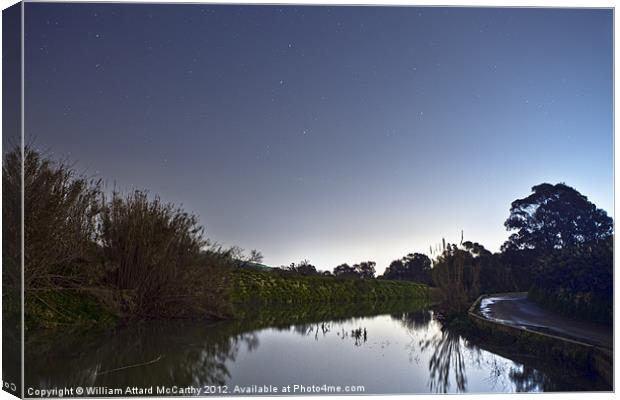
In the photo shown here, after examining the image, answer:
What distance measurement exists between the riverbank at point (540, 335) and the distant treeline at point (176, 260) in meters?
0.23

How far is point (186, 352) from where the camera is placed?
294 inches

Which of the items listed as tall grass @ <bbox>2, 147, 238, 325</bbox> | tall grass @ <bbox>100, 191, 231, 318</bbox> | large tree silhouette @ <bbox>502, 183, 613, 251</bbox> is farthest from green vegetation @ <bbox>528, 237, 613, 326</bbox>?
tall grass @ <bbox>100, 191, 231, 318</bbox>

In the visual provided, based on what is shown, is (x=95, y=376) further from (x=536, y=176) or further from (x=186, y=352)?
(x=536, y=176)


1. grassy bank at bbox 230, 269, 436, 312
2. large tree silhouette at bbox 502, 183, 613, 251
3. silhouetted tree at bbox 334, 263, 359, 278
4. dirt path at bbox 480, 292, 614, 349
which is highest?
large tree silhouette at bbox 502, 183, 613, 251

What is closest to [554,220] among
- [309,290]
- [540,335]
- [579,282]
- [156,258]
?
[579,282]

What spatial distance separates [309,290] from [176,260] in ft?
10.4

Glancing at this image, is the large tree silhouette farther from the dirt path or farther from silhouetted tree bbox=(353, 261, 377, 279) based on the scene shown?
silhouetted tree bbox=(353, 261, 377, 279)

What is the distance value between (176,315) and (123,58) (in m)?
4.34

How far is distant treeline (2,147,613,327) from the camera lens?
22.9ft

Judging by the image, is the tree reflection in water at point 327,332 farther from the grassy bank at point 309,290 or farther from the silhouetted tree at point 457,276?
the silhouetted tree at point 457,276

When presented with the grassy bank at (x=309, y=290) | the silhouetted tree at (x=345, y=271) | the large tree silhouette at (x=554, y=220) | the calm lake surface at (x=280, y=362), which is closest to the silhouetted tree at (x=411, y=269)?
the grassy bank at (x=309, y=290)

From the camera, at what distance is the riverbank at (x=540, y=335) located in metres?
6.66

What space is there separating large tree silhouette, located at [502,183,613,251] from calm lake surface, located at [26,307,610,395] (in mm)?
1269

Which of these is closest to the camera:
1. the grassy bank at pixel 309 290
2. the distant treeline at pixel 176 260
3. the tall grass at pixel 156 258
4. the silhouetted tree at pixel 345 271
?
the distant treeline at pixel 176 260
